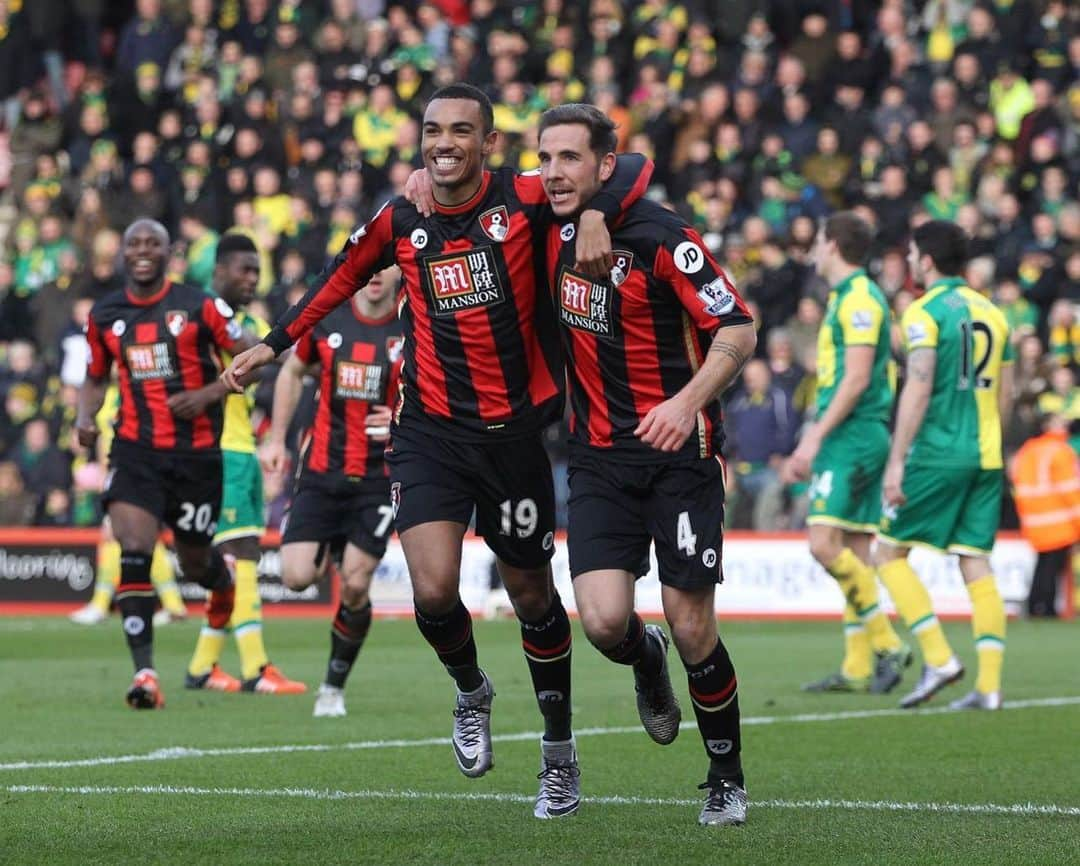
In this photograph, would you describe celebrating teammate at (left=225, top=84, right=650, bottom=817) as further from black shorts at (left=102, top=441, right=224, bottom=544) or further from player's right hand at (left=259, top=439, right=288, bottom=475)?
black shorts at (left=102, top=441, right=224, bottom=544)

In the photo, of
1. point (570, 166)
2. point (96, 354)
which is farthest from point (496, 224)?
point (96, 354)

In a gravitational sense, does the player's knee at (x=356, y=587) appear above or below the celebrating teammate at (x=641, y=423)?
below

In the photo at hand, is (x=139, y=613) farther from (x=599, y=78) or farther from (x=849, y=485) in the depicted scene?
(x=599, y=78)

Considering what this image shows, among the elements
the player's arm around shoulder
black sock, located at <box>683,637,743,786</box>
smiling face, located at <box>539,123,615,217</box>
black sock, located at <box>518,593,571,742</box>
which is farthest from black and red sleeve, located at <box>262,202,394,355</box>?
black sock, located at <box>683,637,743,786</box>

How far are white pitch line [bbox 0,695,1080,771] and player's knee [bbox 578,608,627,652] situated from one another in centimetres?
244

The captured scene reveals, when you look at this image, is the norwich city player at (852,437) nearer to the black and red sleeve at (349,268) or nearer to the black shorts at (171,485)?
the black shorts at (171,485)

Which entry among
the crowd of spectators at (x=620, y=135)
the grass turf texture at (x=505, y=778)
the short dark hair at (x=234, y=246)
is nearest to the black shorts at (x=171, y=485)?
the grass turf texture at (x=505, y=778)

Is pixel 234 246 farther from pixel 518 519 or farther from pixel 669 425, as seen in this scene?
pixel 669 425

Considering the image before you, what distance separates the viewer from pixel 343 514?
11.3 meters

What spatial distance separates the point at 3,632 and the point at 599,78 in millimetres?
9531

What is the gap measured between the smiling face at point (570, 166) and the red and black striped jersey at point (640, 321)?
0.45ft

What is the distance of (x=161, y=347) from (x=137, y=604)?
4.59 ft

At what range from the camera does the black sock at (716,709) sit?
688 centimetres

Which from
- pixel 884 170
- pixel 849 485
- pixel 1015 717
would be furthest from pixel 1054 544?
pixel 1015 717
